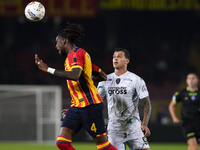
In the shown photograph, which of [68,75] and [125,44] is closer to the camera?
[68,75]

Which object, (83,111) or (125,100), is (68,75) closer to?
(83,111)

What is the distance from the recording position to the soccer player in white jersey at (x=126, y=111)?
5680mm

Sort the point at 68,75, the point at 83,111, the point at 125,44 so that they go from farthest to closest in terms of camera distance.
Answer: the point at 125,44 < the point at 83,111 < the point at 68,75

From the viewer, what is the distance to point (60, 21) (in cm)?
2505

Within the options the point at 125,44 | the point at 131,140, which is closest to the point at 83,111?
the point at 131,140

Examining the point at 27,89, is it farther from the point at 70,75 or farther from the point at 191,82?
the point at 70,75

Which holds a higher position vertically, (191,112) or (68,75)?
(68,75)

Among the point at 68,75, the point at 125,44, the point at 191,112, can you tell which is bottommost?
the point at 191,112

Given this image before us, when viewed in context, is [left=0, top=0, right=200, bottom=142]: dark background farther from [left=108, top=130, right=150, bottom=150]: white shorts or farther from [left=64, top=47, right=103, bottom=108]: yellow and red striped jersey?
[left=64, top=47, right=103, bottom=108]: yellow and red striped jersey

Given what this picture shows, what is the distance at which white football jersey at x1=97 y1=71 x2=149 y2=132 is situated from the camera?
18.8 feet

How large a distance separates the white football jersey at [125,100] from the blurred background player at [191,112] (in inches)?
115

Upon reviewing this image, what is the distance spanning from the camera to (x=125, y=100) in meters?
5.73

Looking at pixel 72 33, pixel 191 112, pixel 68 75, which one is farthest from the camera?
pixel 191 112

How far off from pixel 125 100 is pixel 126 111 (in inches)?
6.6
